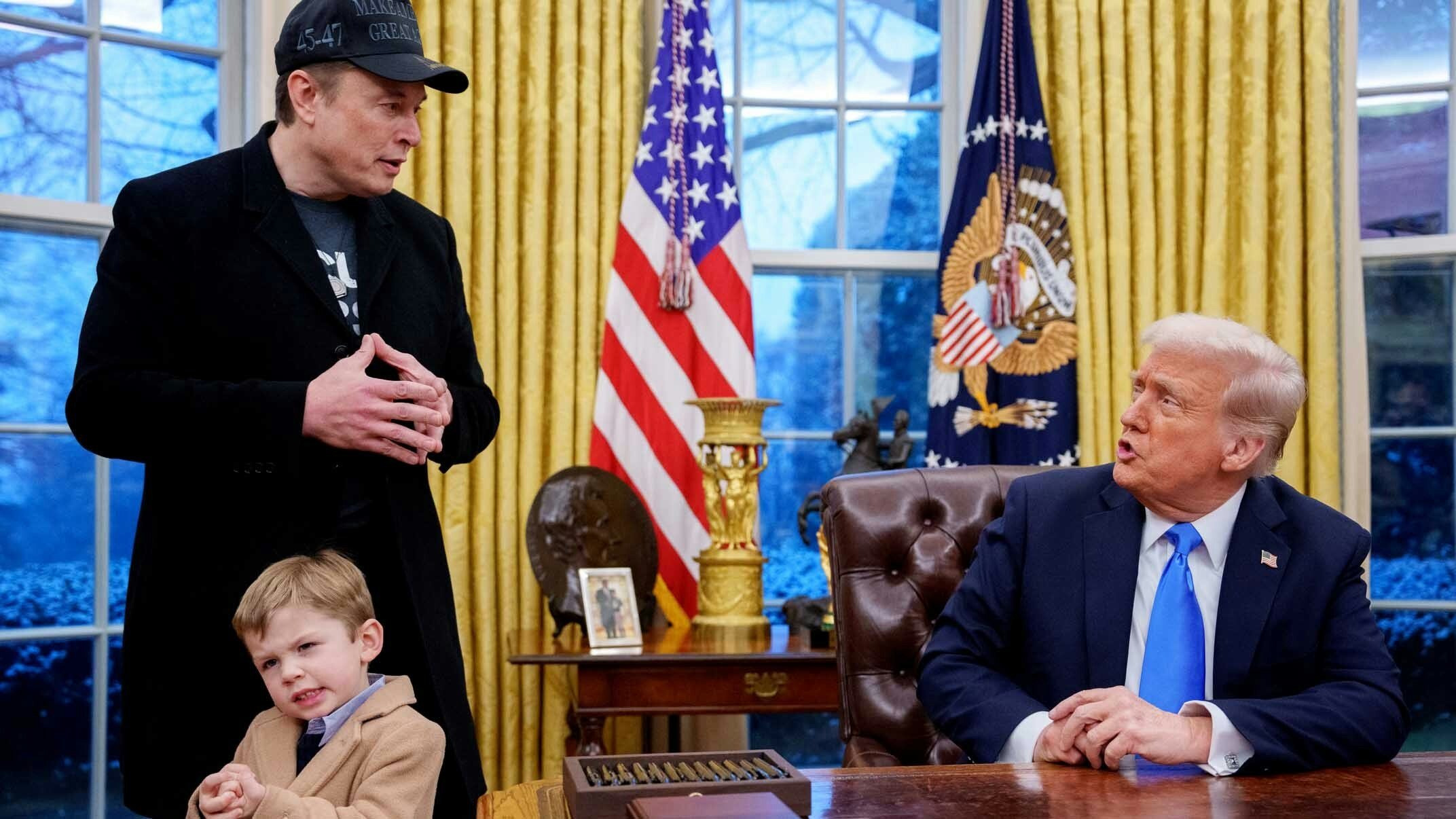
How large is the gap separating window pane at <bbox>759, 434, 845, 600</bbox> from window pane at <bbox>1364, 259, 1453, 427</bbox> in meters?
1.55

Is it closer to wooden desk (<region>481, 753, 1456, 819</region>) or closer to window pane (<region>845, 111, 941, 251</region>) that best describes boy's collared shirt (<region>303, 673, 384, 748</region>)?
wooden desk (<region>481, 753, 1456, 819</region>)

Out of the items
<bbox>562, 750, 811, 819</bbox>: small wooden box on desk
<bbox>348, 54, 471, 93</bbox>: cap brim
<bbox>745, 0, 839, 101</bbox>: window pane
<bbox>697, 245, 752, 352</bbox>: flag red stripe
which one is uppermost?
<bbox>745, 0, 839, 101</bbox>: window pane

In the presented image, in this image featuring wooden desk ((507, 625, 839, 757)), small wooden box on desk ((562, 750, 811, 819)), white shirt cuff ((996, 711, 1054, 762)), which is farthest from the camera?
wooden desk ((507, 625, 839, 757))

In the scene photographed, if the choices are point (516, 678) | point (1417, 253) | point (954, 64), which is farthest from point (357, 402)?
point (1417, 253)

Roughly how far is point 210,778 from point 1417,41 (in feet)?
12.6

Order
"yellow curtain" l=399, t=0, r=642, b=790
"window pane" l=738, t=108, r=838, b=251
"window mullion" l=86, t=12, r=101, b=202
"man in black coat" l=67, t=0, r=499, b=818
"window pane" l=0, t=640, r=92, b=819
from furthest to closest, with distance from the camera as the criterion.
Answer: "window pane" l=738, t=108, r=838, b=251 < "yellow curtain" l=399, t=0, r=642, b=790 < "window mullion" l=86, t=12, r=101, b=202 < "window pane" l=0, t=640, r=92, b=819 < "man in black coat" l=67, t=0, r=499, b=818

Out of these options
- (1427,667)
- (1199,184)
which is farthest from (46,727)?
(1427,667)

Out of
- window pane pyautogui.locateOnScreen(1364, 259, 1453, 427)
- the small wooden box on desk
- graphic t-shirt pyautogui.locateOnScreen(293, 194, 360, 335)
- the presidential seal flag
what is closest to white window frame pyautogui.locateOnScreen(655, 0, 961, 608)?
the presidential seal flag

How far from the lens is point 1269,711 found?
5.00 ft

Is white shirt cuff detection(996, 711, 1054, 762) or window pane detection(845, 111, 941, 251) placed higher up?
window pane detection(845, 111, 941, 251)

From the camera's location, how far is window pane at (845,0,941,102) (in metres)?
3.97

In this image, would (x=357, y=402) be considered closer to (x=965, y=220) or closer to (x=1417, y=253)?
(x=965, y=220)

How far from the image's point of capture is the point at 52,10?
323cm

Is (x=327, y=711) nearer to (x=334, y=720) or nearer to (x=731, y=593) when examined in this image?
(x=334, y=720)
